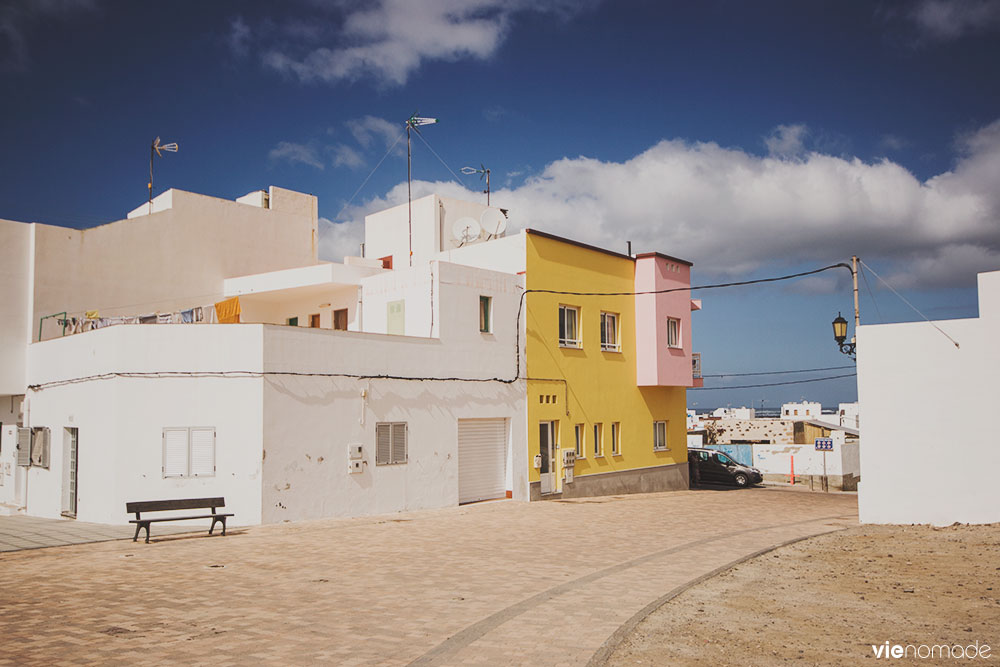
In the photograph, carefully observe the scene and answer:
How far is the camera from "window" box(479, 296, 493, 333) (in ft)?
75.5

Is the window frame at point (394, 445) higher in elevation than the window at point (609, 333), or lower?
lower

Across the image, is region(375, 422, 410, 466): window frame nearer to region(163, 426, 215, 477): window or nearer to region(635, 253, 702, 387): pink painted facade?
region(163, 426, 215, 477): window

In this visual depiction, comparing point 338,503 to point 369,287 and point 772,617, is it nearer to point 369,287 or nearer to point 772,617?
point 369,287

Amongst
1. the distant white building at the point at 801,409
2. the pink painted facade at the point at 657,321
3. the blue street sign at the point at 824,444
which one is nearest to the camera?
the pink painted facade at the point at 657,321

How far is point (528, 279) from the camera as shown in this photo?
24.1 meters

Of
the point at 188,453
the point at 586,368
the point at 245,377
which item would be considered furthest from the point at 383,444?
the point at 586,368

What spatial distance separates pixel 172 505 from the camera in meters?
14.9

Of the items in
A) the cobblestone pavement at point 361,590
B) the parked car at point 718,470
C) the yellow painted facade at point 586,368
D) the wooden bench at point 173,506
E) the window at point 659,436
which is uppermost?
the yellow painted facade at point 586,368

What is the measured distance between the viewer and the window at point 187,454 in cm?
1688

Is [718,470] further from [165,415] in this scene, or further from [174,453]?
[165,415]

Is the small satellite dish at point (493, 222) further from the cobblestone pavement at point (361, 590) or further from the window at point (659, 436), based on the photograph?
the cobblestone pavement at point (361, 590)

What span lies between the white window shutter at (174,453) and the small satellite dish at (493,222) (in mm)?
13872

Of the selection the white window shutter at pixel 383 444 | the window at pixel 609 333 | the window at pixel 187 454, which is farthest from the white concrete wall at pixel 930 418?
the window at pixel 187 454

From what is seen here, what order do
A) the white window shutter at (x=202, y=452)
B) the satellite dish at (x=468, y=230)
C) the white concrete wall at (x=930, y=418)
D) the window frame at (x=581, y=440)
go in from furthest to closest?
the satellite dish at (x=468, y=230), the window frame at (x=581, y=440), the white window shutter at (x=202, y=452), the white concrete wall at (x=930, y=418)
